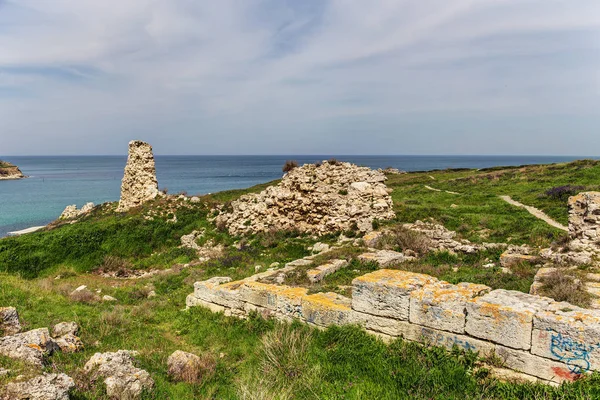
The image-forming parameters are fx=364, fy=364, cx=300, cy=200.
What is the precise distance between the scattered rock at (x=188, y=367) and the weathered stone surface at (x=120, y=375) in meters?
0.56

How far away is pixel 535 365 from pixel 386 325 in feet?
7.35

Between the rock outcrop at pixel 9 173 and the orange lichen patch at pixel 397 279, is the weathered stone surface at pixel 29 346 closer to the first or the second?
the orange lichen patch at pixel 397 279

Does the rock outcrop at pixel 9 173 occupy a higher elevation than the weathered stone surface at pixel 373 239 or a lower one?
lower

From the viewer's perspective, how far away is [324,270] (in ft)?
32.1

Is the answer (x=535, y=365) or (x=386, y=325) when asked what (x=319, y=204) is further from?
(x=535, y=365)

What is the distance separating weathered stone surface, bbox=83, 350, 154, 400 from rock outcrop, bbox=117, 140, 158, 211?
20.9 meters

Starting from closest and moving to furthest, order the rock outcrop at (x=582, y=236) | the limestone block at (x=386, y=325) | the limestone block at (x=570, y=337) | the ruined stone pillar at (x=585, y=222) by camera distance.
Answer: the limestone block at (x=570, y=337) < the limestone block at (x=386, y=325) < the rock outcrop at (x=582, y=236) < the ruined stone pillar at (x=585, y=222)

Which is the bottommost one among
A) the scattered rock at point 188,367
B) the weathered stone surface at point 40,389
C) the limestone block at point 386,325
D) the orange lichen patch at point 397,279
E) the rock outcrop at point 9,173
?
the rock outcrop at point 9,173

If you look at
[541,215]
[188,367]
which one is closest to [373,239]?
[188,367]

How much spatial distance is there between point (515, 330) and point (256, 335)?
4.77 meters

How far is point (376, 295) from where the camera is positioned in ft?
21.5

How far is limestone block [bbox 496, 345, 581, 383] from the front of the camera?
16.0 feet

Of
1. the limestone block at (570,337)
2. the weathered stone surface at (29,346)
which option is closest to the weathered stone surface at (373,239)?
the limestone block at (570,337)

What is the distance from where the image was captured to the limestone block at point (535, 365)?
4883 mm
